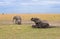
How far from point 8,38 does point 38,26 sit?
7.66 metres

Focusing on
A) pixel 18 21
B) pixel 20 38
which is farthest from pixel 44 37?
pixel 18 21

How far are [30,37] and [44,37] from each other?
40.4 inches

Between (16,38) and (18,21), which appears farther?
(18,21)

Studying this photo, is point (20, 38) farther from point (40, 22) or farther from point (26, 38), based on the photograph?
point (40, 22)

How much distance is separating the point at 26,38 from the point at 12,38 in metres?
0.99

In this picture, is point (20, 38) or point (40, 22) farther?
point (40, 22)

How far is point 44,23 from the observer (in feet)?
71.8

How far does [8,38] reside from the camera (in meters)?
14.4

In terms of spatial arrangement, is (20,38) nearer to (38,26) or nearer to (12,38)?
(12,38)

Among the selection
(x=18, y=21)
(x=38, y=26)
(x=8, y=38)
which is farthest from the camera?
(x=18, y=21)

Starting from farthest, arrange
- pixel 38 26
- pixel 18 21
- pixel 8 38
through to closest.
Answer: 1. pixel 18 21
2. pixel 38 26
3. pixel 8 38

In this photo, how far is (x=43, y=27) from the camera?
2170cm

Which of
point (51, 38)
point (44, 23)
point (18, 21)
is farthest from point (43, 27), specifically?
point (51, 38)

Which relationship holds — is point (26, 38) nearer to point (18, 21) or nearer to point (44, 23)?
point (44, 23)
